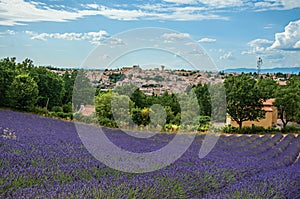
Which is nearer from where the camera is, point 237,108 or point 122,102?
point 122,102

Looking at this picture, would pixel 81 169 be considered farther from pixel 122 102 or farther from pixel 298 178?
pixel 122 102

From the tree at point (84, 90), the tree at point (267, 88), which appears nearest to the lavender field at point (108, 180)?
the tree at point (84, 90)

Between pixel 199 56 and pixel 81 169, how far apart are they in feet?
17.3

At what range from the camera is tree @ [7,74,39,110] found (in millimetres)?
19625

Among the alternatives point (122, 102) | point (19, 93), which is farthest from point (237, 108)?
point (19, 93)

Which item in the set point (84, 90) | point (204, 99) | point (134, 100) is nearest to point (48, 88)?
point (134, 100)

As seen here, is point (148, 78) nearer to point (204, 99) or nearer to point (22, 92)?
point (22, 92)

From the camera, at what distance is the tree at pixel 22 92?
1962cm

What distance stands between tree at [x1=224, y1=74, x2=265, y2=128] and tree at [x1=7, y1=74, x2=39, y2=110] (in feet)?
44.0

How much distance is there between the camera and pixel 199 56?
8.80m

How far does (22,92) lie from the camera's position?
1953 centimetres

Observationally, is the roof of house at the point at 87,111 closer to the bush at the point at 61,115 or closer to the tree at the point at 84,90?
the tree at the point at 84,90

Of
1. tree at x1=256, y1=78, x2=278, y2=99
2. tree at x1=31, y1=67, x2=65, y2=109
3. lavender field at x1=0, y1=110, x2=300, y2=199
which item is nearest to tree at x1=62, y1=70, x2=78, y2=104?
tree at x1=31, y1=67, x2=65, y2=109

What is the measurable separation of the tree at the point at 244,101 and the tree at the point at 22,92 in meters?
13.4
